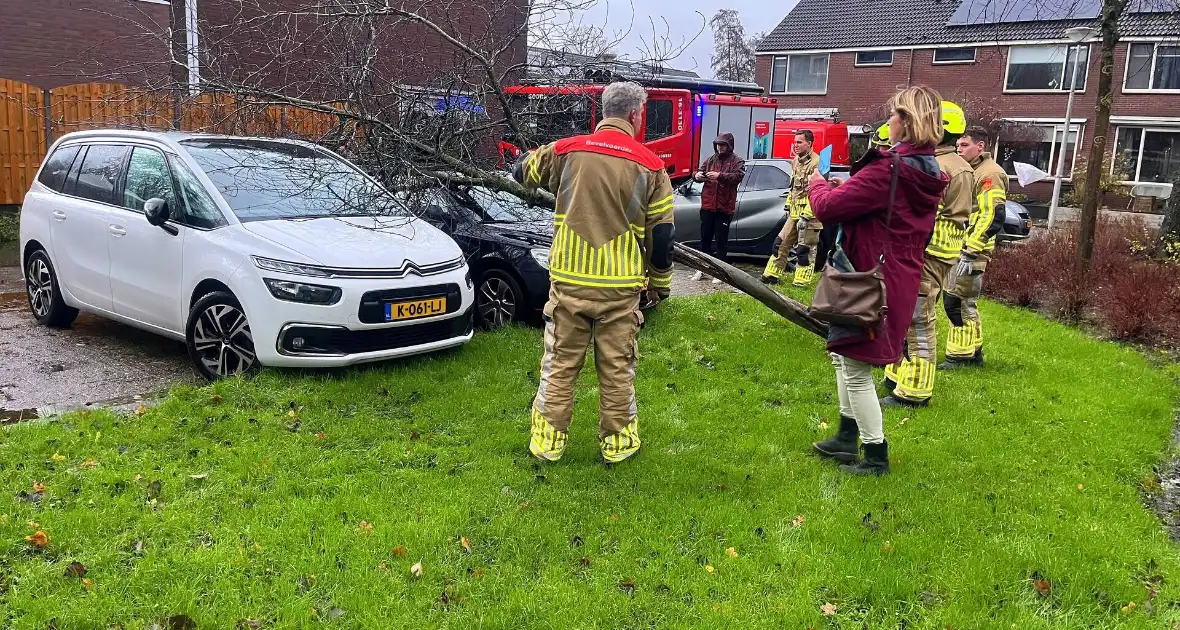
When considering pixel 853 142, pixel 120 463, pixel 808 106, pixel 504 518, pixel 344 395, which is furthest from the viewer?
pixel 808 106

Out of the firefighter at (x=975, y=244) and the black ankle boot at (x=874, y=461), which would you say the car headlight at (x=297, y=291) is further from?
the firefighter at (x=975, y=244)

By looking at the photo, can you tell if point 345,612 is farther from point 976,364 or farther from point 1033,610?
point 976,364

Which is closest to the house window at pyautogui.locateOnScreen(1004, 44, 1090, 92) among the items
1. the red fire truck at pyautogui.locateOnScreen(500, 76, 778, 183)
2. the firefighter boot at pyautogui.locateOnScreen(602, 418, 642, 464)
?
the red fire truck at pyautogui.locateOnScreen(500, 76, 778, 183)

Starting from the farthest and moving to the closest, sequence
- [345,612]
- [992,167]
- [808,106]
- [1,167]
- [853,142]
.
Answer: [808,106], [853,142], [1,167], [992,167], [345,612]

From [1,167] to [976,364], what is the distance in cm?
1385

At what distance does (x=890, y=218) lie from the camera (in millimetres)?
4223

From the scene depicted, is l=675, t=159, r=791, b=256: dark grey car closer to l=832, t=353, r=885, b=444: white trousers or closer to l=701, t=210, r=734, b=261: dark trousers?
l=701, t=210, r=734, b=261: dark trousers

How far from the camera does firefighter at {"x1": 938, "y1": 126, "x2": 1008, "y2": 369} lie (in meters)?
6.58

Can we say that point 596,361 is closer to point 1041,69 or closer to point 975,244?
point 975,244

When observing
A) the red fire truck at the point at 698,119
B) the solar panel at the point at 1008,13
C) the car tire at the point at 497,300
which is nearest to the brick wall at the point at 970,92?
the solar panel at the point at 1008,13

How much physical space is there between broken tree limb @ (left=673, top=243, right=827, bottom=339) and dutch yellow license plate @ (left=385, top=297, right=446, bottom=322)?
1690 millimetres

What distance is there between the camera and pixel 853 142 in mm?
33500

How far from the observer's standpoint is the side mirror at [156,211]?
583cm

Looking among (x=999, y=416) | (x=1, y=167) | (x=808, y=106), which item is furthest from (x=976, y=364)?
(x=808, y=106)
